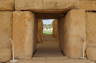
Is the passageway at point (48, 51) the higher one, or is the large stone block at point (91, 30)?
the large stone block at point (91, 30)

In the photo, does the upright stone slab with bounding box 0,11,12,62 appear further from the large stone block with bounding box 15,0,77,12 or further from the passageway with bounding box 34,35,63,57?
the passageway with bounding box 34,35,63,57

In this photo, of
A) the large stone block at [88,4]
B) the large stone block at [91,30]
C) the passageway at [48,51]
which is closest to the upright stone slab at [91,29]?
the large stone block at [91,30]

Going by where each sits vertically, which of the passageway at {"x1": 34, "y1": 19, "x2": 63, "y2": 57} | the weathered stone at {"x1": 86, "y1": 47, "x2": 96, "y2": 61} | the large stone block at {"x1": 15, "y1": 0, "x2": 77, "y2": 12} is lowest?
the passageway at {"x1": 34, "y1": 19, "x2": 63, "y2": 57}

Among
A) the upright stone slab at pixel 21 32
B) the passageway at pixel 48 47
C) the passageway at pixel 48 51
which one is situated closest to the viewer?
the upright stone slab at pixel 21 32

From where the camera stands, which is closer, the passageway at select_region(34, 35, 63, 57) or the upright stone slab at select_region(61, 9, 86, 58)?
the upright stone slab at select_region(61, 9, 86, 58)

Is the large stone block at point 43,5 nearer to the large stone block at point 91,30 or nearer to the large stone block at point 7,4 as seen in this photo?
the large stone block at point 7,4

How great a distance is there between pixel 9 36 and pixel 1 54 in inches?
23.8

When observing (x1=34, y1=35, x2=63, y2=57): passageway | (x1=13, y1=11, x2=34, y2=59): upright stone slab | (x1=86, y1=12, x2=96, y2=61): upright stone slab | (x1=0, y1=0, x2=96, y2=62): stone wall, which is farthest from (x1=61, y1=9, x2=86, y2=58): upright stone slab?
(x1=13, y1=11, x2=34, y2=59): upright stone slab

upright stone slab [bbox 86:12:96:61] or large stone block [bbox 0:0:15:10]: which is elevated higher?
large stone block [bbox 0:0:15:10]

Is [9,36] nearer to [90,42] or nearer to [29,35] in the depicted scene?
[29,35]

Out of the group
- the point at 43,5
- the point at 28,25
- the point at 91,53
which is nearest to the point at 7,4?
the point at 28,25

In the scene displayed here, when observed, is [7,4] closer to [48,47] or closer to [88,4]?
[88,4]

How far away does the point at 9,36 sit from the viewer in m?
4.98

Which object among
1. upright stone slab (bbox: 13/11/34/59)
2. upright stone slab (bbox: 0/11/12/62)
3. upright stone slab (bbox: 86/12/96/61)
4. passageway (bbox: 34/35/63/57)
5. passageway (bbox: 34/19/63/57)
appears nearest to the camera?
upright stone slab (bbox: 13/11/34/59)
